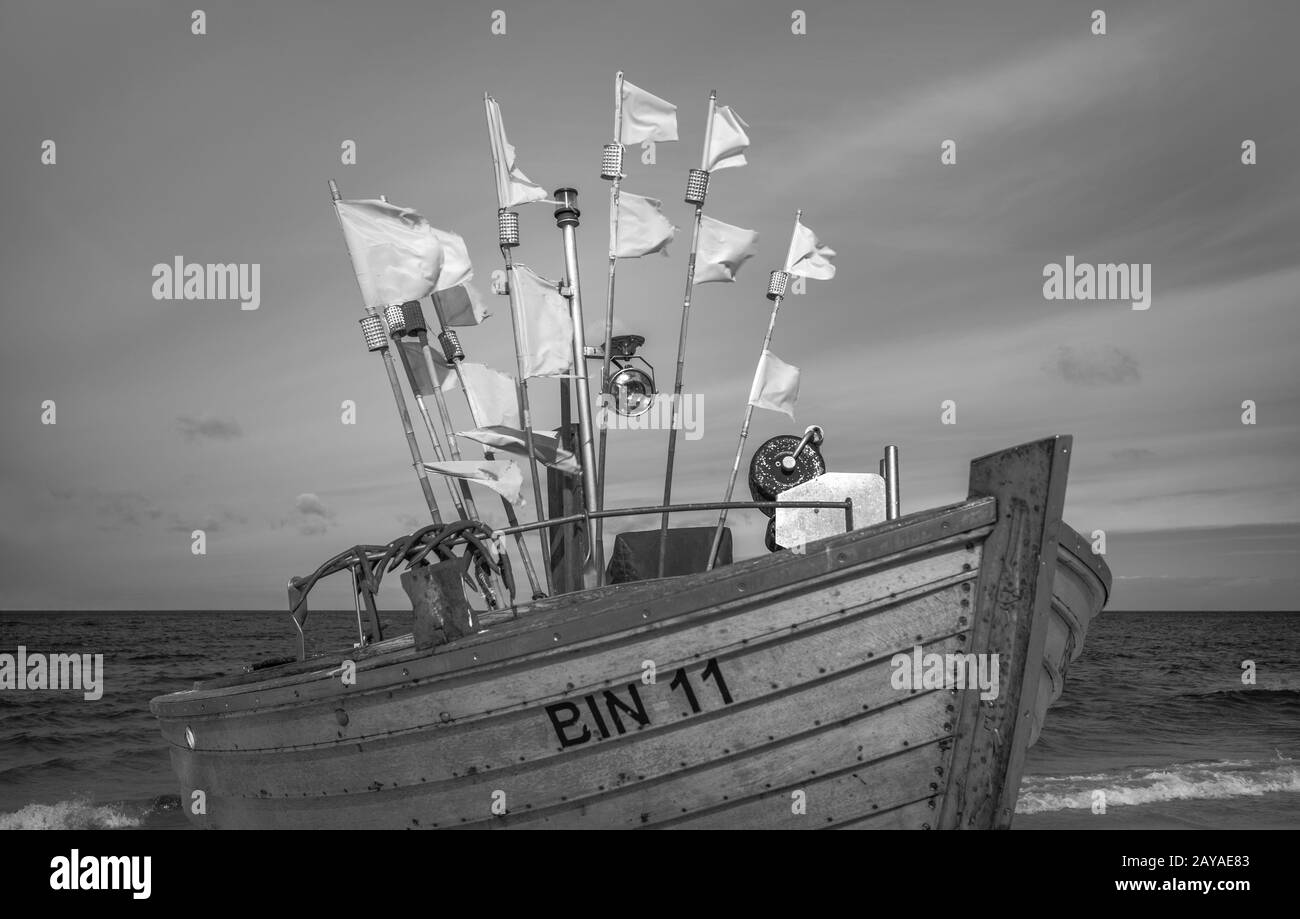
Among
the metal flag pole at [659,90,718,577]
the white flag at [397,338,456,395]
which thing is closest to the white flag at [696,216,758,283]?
the metal flag pole at [659,90,718,577]

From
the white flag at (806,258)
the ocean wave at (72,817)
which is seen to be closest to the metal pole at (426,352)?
the white flag at (806,258)

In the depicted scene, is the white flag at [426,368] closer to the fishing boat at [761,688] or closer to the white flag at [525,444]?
the white flag at [525,444]

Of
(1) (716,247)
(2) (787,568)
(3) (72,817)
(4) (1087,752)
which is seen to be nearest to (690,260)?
(1) (716,247)

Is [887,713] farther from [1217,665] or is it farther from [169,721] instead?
[1217,665]

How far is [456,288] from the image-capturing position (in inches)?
395

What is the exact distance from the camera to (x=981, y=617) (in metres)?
4.87

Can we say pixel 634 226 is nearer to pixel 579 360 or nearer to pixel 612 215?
pixel 612 215

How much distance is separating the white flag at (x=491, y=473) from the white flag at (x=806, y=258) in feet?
11.5

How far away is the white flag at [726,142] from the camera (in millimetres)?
9156

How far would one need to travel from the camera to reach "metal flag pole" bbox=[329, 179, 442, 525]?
332 inches

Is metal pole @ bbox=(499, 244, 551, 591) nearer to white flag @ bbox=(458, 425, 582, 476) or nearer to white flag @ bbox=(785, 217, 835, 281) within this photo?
white flag @ bbox=(458, 425, 582, 476)

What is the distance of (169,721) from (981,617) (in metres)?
5.96

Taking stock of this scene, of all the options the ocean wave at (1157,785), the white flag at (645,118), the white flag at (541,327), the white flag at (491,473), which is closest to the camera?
the white flag at (491,473)
